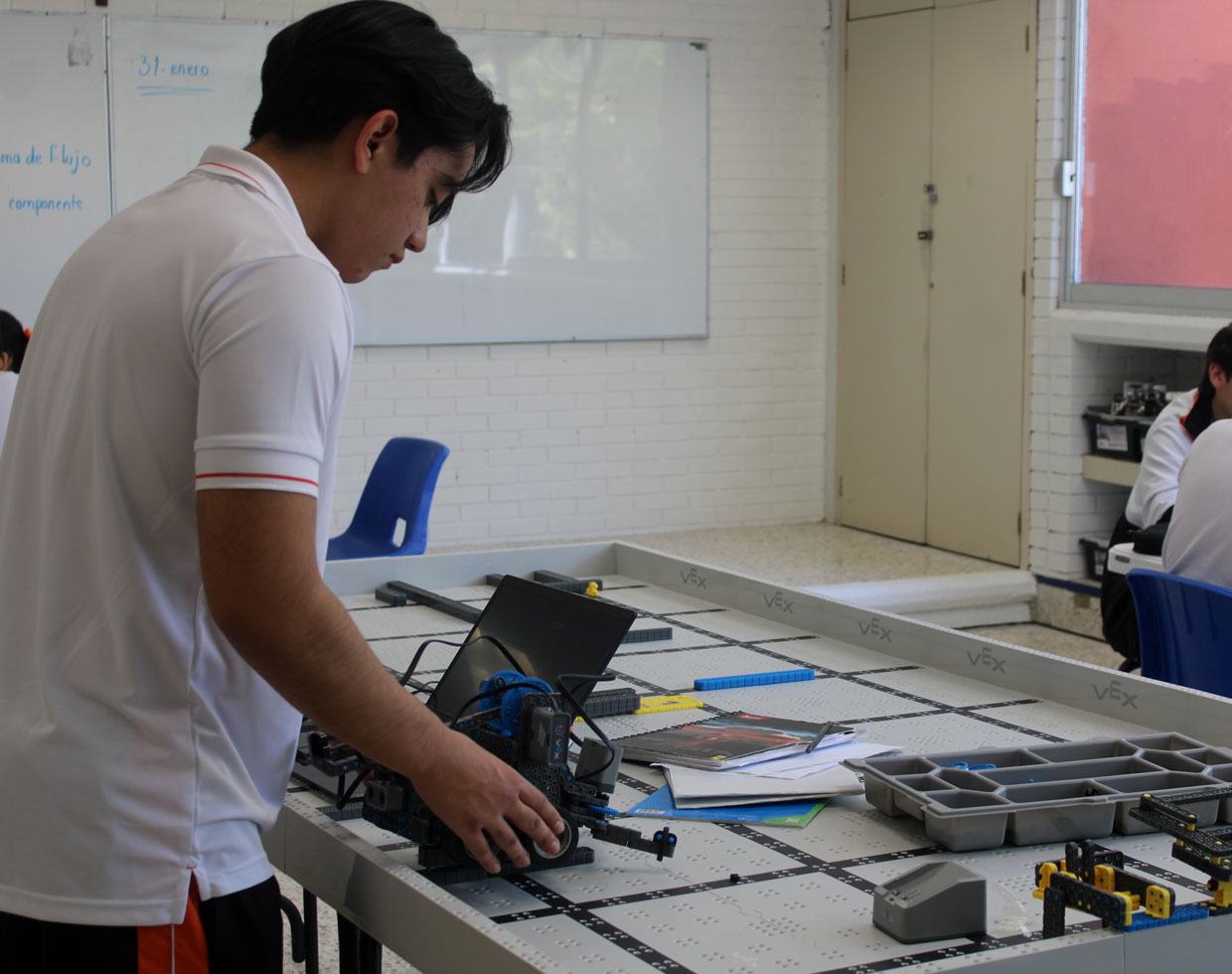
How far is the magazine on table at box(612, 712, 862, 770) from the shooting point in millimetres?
1749

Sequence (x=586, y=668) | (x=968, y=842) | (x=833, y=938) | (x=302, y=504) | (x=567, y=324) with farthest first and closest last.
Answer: (x=567, y=324) → (x=586, y=668) → (x=968, y=842) → (x=833, y=938) → (x=302, y=504)

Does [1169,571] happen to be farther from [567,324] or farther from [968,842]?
[567,324]

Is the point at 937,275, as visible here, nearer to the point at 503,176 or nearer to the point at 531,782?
the point at 503,176

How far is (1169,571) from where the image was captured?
296cm

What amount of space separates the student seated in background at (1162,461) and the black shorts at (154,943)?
9.54 feet

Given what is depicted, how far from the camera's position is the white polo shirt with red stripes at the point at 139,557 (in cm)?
108

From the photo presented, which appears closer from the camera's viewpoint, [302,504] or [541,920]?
[302,504]

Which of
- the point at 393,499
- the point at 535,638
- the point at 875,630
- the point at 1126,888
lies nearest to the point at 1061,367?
the point at 393,499

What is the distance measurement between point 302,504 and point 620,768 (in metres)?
0.82

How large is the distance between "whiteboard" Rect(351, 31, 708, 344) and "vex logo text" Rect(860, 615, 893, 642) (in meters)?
3.91

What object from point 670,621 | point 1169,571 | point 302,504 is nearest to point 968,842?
point 302,504

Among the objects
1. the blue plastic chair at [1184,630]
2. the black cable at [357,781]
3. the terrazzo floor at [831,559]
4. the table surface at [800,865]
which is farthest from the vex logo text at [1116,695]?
the terrazzo floor at [831,559]

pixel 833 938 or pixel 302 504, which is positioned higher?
pixel 302 504

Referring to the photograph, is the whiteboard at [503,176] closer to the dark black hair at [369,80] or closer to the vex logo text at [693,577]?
the vex logo text at [693,577]
